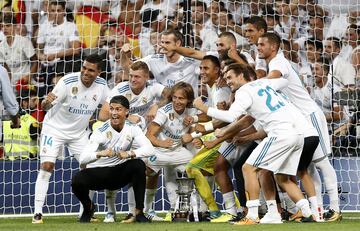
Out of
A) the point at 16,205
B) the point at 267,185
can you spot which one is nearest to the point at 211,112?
the point at 267,185

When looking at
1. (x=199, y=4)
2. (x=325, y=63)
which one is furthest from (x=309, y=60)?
(x=199, y=4)

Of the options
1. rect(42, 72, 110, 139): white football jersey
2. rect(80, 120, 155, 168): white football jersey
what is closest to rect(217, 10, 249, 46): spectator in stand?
rect(42, 72, 110, 139): white football jersey

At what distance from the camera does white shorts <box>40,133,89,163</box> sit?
42.4 ft

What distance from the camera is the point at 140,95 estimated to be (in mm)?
13062

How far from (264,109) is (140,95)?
2.37 m

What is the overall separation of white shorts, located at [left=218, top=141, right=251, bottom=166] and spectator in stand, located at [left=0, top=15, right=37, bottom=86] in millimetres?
5316

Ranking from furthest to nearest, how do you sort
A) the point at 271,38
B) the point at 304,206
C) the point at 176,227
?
1. the point at 271,38
2. the point at 304,206
3. the point at 176,227

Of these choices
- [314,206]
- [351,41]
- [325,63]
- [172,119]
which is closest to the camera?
[314,206]

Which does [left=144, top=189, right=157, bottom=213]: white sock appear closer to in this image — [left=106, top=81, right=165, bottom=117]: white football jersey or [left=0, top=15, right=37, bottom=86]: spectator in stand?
[left=106, top=81, right=165, bottom=117]: white football jersey

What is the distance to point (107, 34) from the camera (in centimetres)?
1672

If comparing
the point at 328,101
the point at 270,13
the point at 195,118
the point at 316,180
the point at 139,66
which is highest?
the point at 270,13

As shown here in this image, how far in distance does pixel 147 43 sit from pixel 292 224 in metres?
6.43

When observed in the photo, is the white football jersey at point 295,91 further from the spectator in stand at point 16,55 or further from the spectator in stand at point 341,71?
the spectator in stand at point 16,55

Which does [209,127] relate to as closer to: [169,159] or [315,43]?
[169,159]
